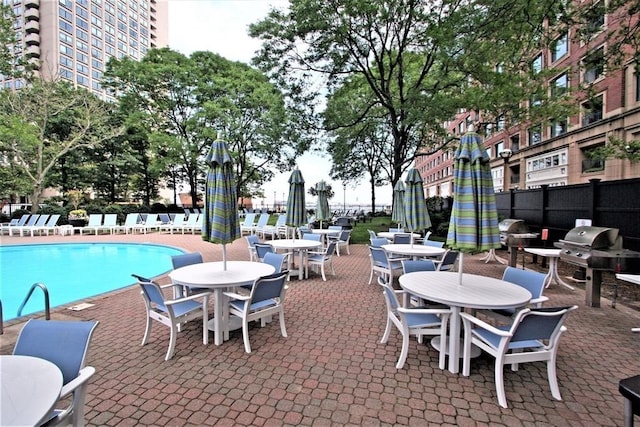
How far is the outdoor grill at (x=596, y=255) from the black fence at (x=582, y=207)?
5.62ft

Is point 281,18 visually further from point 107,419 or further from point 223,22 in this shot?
point 107,419

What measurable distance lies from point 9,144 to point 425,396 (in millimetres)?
22857

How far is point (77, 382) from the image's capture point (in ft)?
5.78

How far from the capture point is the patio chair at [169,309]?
3.32m

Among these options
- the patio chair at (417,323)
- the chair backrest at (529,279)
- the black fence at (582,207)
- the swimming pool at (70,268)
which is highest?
the black fence at (582,207)

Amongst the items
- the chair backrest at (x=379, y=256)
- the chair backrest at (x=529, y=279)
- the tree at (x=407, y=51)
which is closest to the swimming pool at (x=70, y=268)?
the chair backrest at (x=379, y=256)

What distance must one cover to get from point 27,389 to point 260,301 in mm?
2303

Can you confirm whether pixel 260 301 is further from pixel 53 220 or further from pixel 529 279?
pixel 53 220

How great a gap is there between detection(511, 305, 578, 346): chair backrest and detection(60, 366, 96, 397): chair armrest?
314cm

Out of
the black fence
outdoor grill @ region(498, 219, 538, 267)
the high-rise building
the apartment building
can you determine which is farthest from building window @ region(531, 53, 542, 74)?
the high-rise building

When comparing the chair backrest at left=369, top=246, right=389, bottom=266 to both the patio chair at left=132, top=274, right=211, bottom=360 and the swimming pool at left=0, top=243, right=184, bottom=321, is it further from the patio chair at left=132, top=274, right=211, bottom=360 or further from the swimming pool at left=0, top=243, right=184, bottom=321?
the swimming pool at left=0, top=243, right=184, bottom=321

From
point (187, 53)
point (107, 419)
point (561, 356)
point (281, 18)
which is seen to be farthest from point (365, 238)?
point (187, 53)

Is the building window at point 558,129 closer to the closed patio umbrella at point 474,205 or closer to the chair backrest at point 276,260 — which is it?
the closed patio umbrella at point 474,205

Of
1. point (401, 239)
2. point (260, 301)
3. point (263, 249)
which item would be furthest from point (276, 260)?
point (401, 239)
